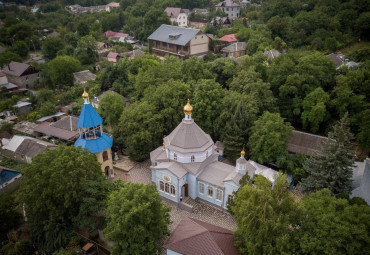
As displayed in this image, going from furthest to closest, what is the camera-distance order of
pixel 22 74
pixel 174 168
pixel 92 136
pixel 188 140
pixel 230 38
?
pixel 230 38 < pixel 22 74 < pixel 92 136 < pixel 188 140 < pixel 174 168

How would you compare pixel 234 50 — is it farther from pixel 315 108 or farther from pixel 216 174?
pixel 216 174

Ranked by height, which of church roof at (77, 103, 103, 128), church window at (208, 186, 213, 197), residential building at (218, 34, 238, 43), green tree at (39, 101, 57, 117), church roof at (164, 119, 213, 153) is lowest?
green tree at (39, 101, 57, 117)

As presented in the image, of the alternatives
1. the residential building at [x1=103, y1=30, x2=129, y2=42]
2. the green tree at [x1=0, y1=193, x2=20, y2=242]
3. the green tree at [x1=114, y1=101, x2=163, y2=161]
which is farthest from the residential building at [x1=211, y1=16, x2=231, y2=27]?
the green tree at [x1=0, y1=193, x2=20, y2=242]

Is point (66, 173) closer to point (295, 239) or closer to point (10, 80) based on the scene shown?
point (295, 239)

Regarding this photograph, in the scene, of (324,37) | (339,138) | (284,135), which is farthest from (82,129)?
(324,37)

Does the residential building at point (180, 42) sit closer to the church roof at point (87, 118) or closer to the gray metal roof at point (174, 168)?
the church roof at point (87, 118)

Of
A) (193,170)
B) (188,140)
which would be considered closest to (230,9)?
(188,140)

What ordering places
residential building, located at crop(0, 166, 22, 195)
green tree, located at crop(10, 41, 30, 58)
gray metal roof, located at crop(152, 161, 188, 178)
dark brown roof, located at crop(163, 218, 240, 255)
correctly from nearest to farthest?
dark brown roof, located at crop(163, 218, 240, 255)
gray metal roof, located at crop(152, 161, 188, 178)
residential building, located at crop(0, 166, 22, 195)
green tree, located at crop(10, 41, 30, 58)

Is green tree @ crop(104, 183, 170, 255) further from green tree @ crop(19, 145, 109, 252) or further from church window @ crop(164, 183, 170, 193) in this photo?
church window @ crop(164, 183, 170, 193)
